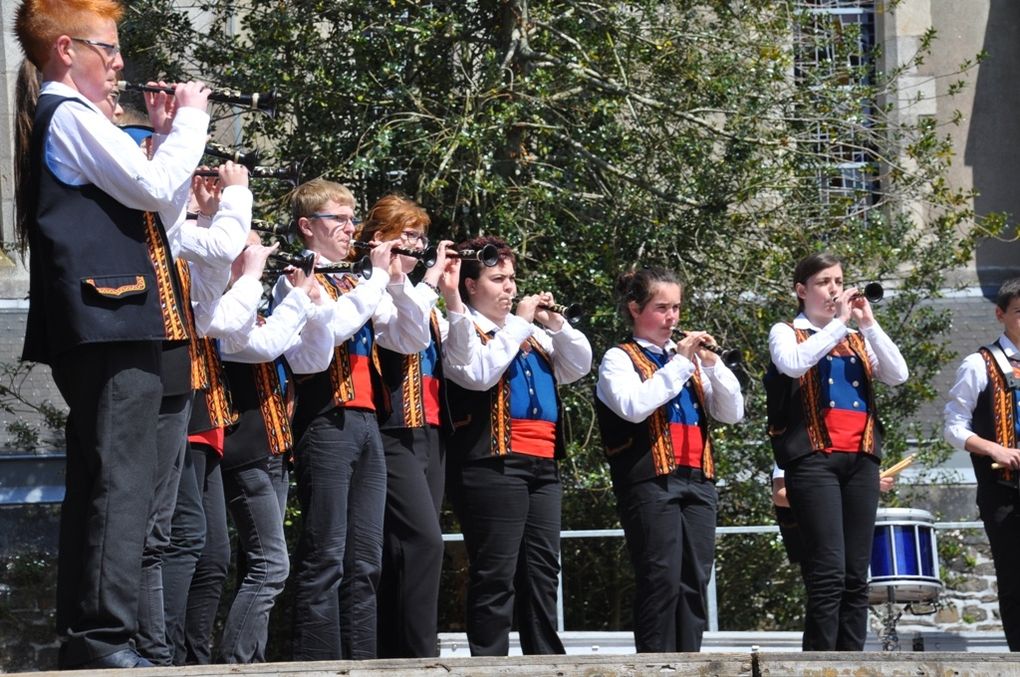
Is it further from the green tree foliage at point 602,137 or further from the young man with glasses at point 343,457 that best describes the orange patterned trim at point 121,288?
the green tree foliage at point 602,137

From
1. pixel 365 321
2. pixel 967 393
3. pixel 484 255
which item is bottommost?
pixel 967 393

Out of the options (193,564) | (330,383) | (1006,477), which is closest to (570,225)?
(1006,477)

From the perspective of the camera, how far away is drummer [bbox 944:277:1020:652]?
6.84 metres

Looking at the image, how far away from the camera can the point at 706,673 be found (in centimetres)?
431

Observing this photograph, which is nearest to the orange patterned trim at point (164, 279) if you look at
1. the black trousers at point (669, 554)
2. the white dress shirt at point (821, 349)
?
the black trousers at point (669, 554)

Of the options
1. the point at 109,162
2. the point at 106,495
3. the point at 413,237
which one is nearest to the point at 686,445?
the point at 413,237

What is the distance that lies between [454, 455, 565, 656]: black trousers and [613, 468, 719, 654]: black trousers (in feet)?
0.99

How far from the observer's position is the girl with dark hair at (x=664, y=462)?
6281mm

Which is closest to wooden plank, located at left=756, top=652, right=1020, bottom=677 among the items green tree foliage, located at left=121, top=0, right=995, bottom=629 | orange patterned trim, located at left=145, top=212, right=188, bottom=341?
orange patterned trim, located at left=145, top=212, right=188, bottom=341

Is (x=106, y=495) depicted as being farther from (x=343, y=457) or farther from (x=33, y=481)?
(x=33, y=481)

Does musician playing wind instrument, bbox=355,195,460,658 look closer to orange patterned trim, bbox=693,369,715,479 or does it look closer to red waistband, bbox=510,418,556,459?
red waistband, bbox=510,418,556,459

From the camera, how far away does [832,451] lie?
6590 millimetres

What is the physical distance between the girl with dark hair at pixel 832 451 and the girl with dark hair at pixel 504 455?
885 millimetres

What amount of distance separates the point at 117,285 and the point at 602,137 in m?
5.95
